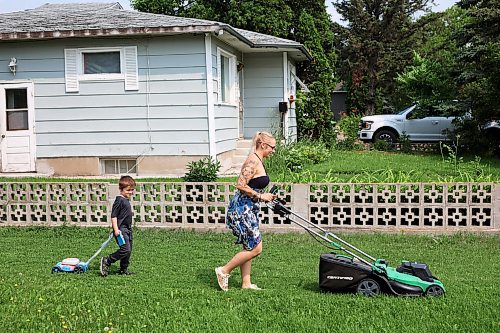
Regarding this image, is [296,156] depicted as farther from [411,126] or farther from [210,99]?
[411,126]

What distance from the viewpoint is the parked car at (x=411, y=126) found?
2100 cm

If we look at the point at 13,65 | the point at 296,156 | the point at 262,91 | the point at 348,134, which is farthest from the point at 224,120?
the point at 348,134

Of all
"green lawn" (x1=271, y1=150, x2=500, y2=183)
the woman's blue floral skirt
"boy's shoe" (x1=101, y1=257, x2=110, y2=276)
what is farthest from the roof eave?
the woman's blue floral skirt

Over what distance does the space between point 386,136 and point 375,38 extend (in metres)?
15.1

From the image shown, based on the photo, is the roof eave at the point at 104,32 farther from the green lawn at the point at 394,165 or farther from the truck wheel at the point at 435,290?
the truck wheel at the point at 435,290

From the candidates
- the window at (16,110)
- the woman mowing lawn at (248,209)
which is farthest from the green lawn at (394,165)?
the window at (16,110)

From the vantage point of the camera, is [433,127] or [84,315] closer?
[84,315]

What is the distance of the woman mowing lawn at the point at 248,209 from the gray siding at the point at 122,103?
7467 millimetres

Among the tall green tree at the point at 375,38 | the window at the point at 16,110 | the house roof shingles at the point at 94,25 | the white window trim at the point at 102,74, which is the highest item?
the tall green tree at the point at 375,38

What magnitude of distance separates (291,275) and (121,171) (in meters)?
8.23

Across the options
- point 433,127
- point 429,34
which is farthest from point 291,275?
point 429,34

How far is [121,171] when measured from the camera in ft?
45.3

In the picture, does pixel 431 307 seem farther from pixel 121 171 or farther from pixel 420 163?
pixel 420 163

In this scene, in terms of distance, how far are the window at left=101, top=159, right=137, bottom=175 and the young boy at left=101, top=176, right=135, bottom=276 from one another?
7.32 m
